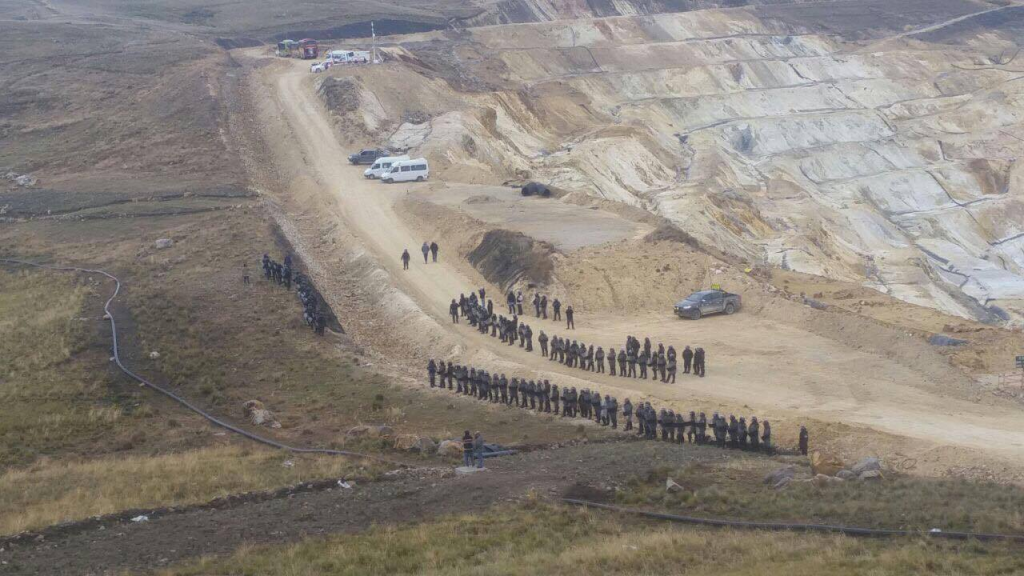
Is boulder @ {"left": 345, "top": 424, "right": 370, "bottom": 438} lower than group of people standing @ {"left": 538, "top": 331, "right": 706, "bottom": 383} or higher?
higher

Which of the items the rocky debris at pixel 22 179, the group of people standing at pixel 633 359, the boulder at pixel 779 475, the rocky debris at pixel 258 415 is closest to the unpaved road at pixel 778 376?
the group of people standing at pixel 633 359

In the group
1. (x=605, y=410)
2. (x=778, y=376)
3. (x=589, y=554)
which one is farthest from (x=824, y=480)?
(x=778, y=376)

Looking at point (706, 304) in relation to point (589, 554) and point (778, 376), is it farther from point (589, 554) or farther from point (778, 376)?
point (589, 554)

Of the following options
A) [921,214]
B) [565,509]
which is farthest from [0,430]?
[921,214]

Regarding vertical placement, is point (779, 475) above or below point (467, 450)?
above

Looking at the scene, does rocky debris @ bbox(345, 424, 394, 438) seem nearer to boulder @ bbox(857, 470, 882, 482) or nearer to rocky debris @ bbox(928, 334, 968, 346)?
boulder @ bbox(857, 470, 882, 482)

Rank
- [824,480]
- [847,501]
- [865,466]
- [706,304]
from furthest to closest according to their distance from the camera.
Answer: [706,304] < [865,466] < [824,480] < [847,501]

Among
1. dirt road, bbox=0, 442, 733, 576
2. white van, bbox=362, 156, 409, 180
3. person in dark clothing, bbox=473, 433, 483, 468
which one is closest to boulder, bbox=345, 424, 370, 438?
dirt road, bbox=0, 442, 733, 576
